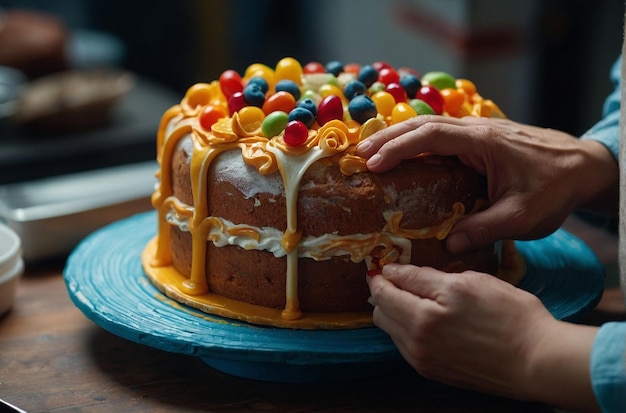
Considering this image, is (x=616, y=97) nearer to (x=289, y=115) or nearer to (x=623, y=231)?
(x=623, y=231)

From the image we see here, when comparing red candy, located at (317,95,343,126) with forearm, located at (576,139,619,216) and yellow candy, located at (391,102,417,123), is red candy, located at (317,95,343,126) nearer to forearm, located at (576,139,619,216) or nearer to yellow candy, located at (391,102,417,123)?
yellow candy, located at (391,102,417,123)

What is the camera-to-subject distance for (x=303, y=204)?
1.52 m

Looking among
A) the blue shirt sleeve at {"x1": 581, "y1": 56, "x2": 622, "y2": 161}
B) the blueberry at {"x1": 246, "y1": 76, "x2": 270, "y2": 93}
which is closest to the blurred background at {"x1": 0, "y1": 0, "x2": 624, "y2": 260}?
the blueberry at {"x1": 246, "y1": 76, "x2": 270, "y2": 93}

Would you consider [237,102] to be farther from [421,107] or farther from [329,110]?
[421,107]

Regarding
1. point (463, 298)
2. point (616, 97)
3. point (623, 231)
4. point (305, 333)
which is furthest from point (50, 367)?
point (616, 97)

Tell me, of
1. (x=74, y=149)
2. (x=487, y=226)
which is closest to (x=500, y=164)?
(x=487, y=226)

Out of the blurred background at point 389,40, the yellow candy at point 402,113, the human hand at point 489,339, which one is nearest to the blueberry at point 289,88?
the yellow candy at point 402,113

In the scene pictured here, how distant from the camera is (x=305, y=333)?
1.51 meters

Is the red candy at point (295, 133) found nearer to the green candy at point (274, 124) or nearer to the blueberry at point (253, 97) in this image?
the green candy at point (274, 124)

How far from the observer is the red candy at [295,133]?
1.49m

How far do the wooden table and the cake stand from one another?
12 cm

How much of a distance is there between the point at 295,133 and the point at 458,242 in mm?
347

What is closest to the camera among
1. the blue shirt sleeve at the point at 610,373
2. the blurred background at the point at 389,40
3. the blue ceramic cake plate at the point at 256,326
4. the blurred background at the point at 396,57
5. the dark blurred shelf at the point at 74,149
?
the blue shirt sleeve at the point at 610,373

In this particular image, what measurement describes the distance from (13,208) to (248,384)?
92cm
